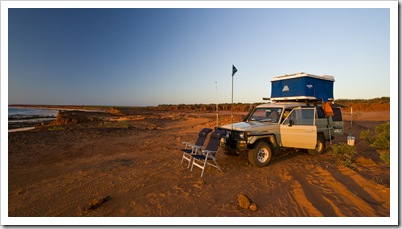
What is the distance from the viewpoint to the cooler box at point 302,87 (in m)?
7.45

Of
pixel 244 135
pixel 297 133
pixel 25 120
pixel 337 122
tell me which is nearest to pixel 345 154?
pixel 297 133

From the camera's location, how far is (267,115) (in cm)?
764

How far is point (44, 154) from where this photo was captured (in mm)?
8102

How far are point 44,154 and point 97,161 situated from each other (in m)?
2.56

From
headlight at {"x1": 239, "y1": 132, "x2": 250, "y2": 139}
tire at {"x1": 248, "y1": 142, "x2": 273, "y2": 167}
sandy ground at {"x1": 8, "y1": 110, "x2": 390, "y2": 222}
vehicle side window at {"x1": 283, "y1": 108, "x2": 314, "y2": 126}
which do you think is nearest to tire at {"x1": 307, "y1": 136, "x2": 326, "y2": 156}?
sandy ground at {"x1": 8, "y1": 110, "x2": 390, "y2": 222}

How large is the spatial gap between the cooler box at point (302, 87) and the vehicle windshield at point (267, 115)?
38.4 inches

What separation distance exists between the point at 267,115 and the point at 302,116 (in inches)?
44.7

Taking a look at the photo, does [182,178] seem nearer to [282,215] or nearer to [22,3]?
[282,215]

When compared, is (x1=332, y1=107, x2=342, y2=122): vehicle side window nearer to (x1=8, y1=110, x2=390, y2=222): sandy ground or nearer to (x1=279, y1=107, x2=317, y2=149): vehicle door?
(x1=8, y1=110, x2=390, y2=222): sandy ground

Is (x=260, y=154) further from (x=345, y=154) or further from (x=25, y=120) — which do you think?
(x=25, y=120)

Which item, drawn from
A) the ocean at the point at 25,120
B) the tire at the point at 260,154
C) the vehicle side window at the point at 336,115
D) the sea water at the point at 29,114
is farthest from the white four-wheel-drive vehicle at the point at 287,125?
the sea water at the point at 29,114

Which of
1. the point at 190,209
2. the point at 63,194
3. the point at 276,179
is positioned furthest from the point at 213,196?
the point at 63,194

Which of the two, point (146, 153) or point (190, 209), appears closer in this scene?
point (190, 209)

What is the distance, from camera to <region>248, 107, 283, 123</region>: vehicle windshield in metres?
7.21
